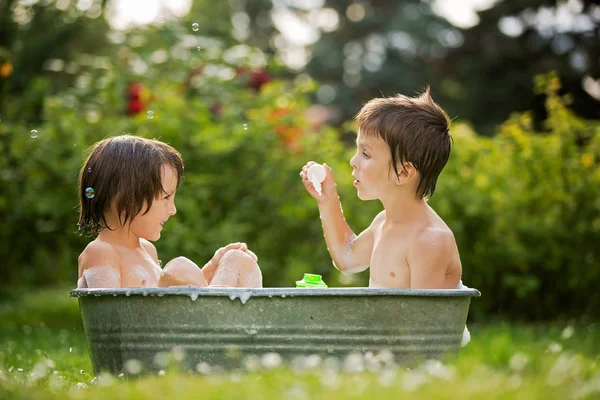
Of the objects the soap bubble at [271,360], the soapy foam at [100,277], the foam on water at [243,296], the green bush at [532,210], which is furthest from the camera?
the green bush at [532,210]

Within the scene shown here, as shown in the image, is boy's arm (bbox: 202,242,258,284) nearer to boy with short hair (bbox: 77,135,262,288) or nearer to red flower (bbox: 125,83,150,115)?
boy with short hair (bbox: 77,135,262,288)

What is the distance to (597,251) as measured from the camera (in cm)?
570

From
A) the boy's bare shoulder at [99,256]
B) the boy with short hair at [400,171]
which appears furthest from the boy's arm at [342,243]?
the boy's bare shoulder at [99,256]

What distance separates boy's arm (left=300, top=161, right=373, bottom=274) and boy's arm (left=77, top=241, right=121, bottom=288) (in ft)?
2.57

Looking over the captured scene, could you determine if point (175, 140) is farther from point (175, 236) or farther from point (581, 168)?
point (581, 168)

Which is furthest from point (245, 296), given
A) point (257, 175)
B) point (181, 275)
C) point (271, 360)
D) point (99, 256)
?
point (257, 175)

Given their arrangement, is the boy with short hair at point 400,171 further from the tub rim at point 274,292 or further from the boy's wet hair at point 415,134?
the tub rim at point 274,292

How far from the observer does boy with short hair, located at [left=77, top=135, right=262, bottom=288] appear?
2.66 m

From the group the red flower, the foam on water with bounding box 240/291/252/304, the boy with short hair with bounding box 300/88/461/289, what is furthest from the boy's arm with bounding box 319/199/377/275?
the red flower

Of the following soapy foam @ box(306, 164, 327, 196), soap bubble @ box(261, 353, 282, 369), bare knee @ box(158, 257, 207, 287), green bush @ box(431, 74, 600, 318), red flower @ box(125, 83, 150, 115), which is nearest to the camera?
soap bubble @ box(261, 353, 282, 369)

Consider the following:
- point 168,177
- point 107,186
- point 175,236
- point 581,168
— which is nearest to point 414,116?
point 168,177

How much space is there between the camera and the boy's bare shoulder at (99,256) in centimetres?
266

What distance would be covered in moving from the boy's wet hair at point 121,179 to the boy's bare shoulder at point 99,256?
0.11 metres

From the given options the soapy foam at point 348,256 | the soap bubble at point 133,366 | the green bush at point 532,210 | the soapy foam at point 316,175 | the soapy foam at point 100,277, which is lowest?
the green bush at point 532,210
